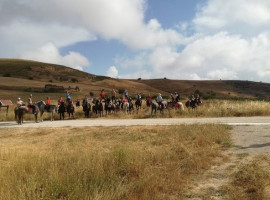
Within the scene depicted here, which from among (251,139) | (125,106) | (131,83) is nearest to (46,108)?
(125,106)

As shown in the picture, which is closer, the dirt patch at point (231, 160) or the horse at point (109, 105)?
the dirt patch at point (231, 160)

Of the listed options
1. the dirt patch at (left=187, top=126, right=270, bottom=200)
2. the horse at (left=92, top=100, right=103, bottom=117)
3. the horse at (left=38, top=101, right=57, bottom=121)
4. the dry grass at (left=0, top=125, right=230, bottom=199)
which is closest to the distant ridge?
the horse at (left=92, top=100, right=103, bottom=117)

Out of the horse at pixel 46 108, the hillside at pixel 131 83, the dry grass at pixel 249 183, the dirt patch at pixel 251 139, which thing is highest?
the hillside at pixel 131 83

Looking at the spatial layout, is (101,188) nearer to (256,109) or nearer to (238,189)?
(238,189)

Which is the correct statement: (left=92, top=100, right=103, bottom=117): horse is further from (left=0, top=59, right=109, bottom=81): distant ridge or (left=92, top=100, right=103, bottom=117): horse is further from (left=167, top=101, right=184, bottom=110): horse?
(left=0, top=59, right=109, bottom=81): distant ridge

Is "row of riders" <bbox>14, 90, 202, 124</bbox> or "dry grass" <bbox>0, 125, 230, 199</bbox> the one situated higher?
"row of riders" <bbox>14, 90, 202, 124</bbox>

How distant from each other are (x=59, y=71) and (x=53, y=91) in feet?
134

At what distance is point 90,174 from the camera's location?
21.2 ft

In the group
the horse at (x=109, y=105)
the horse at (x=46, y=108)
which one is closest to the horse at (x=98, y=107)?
the horse at (x=109, y=105)

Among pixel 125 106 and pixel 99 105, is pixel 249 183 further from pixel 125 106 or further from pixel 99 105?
pixel 125 106

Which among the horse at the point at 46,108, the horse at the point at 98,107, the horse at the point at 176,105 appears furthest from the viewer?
the horse at the point at 176,105

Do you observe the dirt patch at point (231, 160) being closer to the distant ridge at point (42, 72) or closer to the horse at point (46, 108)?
the horse at point (46, 108)

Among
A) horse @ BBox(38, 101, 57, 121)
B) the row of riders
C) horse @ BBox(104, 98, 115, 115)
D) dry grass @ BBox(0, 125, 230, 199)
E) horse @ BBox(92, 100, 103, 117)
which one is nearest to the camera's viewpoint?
dry grass @ BBox(0, 125, 230, 199)

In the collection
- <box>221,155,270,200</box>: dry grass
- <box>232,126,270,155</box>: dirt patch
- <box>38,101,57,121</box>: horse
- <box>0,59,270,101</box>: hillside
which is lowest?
<box>221,155,270,200</box>: dry grass
